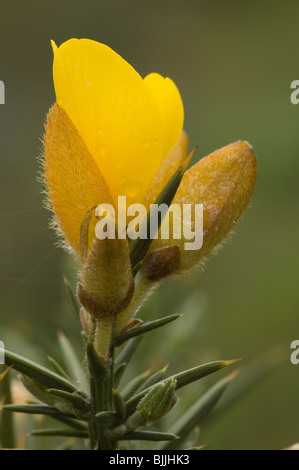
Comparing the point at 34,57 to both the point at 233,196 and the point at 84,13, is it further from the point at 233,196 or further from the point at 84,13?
the point at 233,196

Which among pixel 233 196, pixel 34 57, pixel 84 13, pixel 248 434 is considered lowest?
pixel 248 434

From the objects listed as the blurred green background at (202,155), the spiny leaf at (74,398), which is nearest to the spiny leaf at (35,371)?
the spiny leaf at (74,398)

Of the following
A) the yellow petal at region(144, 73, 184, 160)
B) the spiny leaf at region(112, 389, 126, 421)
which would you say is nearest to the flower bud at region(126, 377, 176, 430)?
the spiny leaf at region(112, 389, 126, 421)

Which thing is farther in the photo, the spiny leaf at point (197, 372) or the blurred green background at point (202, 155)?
the blurred green background at point (202, 155)

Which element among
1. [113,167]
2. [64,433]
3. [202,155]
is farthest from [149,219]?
[202,155]

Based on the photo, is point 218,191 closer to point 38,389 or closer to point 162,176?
point 162,176

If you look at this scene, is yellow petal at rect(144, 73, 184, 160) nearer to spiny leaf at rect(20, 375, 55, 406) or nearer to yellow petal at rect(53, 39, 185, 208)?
yellow petal at rect(53, 39, 185, 208)

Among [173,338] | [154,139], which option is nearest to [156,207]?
[154,139]

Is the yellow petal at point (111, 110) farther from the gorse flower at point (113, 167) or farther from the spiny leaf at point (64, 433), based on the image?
the spiny leaf at point (64, 433)
